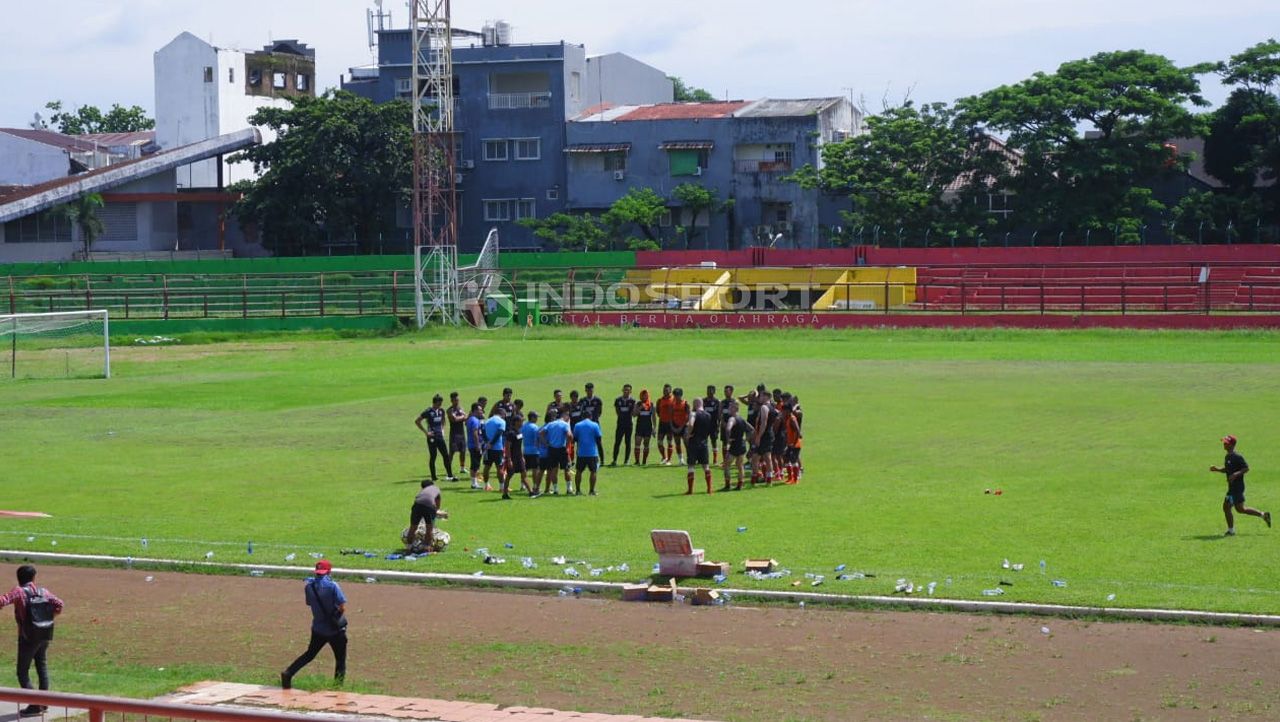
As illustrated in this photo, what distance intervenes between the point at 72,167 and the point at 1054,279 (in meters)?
71.9

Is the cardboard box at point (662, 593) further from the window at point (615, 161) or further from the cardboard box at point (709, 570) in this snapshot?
the window at point (615, 161)

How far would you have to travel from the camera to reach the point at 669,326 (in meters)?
65.1

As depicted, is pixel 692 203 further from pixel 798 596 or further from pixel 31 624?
pixel 31 624

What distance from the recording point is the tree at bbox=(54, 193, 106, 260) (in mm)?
88062

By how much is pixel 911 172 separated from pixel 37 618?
227ft

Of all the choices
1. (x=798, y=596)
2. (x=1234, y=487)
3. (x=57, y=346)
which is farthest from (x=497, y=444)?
(x=57, y=346)

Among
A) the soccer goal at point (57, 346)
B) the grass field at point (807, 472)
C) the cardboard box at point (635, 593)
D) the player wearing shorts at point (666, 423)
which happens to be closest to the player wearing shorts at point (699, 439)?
the grass field at point (807, 472)

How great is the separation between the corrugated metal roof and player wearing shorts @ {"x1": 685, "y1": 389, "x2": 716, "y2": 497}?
6077 cm

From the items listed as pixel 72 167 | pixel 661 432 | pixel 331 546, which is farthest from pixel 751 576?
pixel 72 167

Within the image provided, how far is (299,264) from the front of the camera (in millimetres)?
83625

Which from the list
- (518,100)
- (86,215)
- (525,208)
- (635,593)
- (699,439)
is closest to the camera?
(635,593)

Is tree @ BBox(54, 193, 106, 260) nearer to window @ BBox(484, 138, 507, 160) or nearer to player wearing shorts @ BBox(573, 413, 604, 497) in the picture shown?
window @ BBox(484, 138, 507, 160)

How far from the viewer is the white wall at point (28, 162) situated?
10444cm

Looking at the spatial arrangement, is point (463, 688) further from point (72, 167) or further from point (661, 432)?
point (72, 167)
